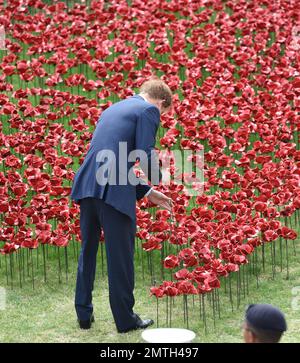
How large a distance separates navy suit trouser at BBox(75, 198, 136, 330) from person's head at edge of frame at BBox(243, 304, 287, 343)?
2.38m

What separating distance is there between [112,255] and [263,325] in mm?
2553

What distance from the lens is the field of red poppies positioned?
32.3ft

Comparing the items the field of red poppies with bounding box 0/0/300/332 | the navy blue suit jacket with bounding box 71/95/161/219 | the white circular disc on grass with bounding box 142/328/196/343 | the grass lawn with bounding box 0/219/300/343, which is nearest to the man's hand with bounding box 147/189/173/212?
the navy blue suit jacket with bounding box 71/95/161/219

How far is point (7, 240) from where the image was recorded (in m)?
10.2

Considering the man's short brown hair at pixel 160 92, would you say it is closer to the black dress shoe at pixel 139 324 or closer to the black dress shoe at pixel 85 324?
the black dress shoe at pixel 139 324

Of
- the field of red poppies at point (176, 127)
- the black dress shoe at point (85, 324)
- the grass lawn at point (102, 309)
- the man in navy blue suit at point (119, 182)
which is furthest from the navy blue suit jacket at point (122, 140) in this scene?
the grass lawn at point (102, 309)

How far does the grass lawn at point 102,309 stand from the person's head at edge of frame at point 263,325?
2.50m

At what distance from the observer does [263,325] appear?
6.22 metres

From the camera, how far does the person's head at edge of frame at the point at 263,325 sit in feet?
20.4

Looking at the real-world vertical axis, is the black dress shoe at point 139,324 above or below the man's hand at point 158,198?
below

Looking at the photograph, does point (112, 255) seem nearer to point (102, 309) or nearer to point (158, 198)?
point (158, 198)

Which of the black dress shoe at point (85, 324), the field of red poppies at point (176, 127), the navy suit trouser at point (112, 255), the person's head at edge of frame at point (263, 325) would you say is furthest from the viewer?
the field of red poppies at point (176, 127)
